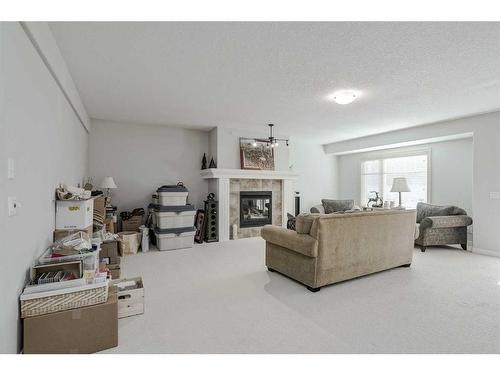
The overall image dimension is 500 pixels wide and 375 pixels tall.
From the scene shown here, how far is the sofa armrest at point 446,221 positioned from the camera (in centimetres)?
464

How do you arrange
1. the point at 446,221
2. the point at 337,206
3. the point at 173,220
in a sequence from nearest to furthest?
the point at 446,221
the point at 173,220
the point at 337,206

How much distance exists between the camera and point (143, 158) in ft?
18.0

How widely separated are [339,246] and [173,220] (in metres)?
3.05

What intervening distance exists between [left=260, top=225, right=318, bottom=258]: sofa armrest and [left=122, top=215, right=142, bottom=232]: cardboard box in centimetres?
281

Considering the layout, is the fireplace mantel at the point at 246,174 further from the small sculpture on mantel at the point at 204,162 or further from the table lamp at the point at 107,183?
the table lamp at the point at 107,183

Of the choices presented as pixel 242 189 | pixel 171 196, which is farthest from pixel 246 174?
pixel 171 196

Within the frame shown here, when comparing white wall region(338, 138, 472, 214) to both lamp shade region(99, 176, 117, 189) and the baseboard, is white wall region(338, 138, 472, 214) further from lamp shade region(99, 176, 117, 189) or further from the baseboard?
lamp shade region(99, 176, 117, 189)

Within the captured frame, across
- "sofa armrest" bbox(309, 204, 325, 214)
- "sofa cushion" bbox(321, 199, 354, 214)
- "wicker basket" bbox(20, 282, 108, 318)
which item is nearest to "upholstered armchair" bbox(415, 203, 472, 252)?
"sofa cushion" bbox(321, 199, 354, 214)

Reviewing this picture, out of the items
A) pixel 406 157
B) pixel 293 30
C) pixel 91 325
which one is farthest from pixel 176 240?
pixel 406 157

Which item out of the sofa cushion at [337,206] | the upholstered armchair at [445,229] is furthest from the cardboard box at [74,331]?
the sofa cushion at [337,206]

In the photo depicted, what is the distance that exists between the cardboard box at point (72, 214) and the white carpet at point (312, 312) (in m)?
1.03

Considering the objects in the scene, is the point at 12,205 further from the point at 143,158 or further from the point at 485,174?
the point at 485,174

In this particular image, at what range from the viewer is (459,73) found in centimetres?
289
